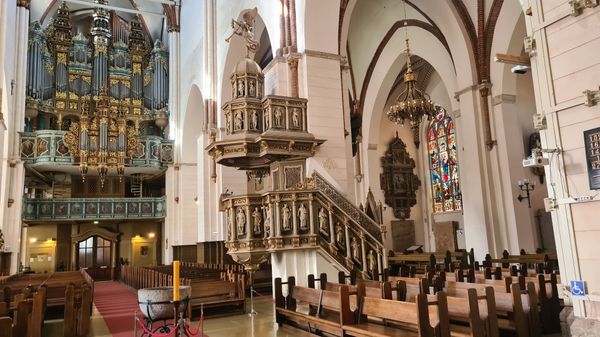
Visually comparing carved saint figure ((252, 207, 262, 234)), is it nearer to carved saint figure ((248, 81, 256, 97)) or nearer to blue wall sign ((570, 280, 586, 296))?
carved saint figure ((248, 81, 256, 97))

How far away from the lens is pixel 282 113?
9055 mm

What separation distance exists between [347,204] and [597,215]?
409cm

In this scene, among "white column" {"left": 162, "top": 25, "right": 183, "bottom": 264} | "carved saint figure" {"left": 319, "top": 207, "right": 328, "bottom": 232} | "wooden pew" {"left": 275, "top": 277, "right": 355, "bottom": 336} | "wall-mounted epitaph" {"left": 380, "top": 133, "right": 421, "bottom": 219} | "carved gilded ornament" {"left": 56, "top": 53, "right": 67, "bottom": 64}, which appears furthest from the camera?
"carved gilded ornament" {"left": 56, "top": 53, "right": 67, "bottom": 64}

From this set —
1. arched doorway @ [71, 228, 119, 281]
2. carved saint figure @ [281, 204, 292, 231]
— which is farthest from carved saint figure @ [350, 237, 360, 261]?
arched doorway @ [71, 228, 119, 281]

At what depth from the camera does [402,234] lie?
1873 cm

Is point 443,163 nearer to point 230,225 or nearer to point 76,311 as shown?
point 230,225

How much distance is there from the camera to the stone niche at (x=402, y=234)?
18562mm

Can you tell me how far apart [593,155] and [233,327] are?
487cm

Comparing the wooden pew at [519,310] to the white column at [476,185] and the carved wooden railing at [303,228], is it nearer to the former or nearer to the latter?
the carved wooden railing at [303,228]

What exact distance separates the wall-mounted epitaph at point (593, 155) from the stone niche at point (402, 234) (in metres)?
14.6

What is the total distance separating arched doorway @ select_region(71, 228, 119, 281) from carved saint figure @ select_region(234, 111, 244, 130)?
15178 millimetres

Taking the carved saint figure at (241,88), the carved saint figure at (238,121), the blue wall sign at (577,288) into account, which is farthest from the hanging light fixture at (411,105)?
the blue wall sign at (577,288)

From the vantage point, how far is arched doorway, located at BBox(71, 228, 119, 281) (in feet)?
70.3

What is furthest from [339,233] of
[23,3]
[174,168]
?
[23,3]
